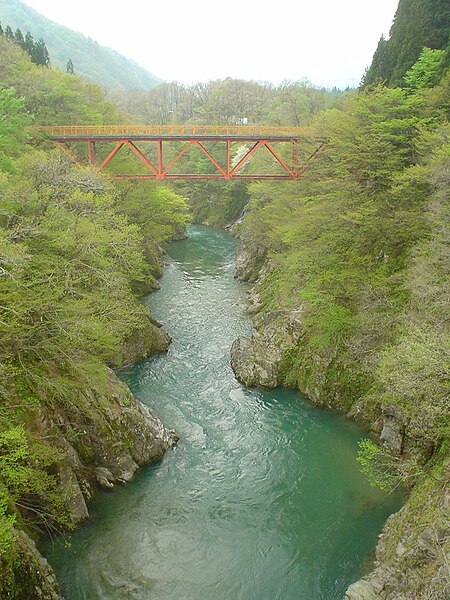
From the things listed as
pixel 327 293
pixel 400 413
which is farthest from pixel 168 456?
pixel 327 293

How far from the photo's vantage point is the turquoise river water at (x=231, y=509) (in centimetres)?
1146

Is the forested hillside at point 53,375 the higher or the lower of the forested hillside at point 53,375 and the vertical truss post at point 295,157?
the lower

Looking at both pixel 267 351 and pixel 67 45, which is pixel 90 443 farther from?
pixel 67 45

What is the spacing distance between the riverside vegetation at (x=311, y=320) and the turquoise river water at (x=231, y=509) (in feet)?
2.84

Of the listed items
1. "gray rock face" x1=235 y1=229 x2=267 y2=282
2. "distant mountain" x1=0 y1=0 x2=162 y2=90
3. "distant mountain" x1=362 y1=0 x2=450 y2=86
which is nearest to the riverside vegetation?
"distant mountain" x1=362 y1=0 x2=450 y2=86

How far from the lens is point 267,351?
21.0 metres

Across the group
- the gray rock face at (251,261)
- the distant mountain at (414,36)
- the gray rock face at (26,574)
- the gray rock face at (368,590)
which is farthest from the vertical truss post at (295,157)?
the gray rock face at (26,574)

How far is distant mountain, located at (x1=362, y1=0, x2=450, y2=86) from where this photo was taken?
2666 cm

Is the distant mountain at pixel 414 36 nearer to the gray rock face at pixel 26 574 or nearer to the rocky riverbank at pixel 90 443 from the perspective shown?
the rocky riverbank at pixel 90 443

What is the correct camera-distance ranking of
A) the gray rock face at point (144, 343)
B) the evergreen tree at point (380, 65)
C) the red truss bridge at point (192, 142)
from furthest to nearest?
the evergreen tree at point (380, 65), the red truss bridge at point (192, 142), the gray rock face at point (144, 343)

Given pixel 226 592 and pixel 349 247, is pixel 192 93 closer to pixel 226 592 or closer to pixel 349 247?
pixel 349 247

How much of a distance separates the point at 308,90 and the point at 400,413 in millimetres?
51102

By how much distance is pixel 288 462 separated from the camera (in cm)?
1582

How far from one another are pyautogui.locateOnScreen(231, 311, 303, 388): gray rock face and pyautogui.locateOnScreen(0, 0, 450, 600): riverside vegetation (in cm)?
8
